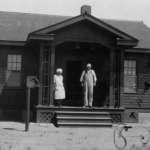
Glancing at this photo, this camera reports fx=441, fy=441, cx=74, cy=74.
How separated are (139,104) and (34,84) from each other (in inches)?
331

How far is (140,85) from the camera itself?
23297 millimetres

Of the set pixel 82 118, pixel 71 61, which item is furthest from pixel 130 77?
pixel 82 118

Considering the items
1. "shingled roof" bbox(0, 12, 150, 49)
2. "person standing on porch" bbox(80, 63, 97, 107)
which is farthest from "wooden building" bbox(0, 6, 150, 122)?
"person standing on porch" bbox(80, 63, 97, 107)

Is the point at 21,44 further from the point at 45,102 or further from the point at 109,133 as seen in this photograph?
the point at 109,133

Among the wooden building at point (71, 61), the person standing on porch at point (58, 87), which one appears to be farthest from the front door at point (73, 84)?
the person standing on porch at point (58, 87)

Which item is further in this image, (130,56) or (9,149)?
(130,56)

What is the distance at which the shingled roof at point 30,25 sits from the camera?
22844mm

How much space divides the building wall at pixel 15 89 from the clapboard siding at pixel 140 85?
5176 millimetres

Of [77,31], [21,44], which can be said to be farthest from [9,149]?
[21,44]

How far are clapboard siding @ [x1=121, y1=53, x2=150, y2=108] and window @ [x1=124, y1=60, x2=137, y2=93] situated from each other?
211mm

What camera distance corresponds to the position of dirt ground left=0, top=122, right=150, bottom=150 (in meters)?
12.3

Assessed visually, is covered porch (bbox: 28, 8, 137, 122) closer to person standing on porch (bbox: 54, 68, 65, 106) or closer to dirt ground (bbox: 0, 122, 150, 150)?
person standing on porch (bbox: 54, 68, 65, 106)

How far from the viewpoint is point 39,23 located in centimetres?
2512

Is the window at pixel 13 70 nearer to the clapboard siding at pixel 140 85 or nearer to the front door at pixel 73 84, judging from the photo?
→ the front door at pixel 73 84
